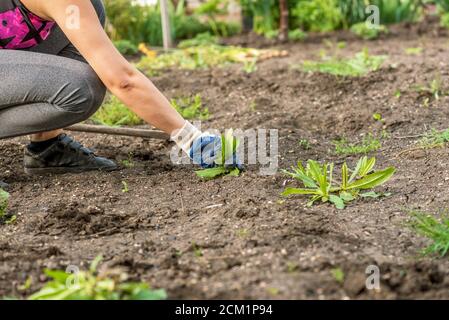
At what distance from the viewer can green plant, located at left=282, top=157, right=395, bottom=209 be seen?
9.12ft

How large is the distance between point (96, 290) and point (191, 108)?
2506 mm

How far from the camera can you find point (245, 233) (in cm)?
241

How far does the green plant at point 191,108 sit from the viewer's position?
13.8 feet

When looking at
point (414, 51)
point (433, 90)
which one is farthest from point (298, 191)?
point (414, 51)

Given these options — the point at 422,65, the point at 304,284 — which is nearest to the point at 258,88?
the point at 422,65

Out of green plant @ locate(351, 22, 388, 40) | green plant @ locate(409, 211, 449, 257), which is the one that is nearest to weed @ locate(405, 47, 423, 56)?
green plant @ locate(351, 22, 388, 40)

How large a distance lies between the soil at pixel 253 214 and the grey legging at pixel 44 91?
11.3 inches

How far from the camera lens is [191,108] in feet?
14.1

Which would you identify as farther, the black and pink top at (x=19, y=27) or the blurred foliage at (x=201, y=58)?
the blurred foliage at (x=201, y=58)

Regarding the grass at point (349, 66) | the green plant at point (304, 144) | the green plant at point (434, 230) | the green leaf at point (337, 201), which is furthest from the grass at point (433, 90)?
the green plant at point (434, 230)

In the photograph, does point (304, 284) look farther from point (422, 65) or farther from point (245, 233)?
point (422, 65)

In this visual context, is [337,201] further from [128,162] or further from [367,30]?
[367,30]

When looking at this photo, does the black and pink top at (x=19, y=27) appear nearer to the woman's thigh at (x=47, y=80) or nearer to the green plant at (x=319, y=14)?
the woman's thigh at (x=47, y=80)

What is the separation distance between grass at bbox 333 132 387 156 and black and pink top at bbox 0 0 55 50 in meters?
1.38
